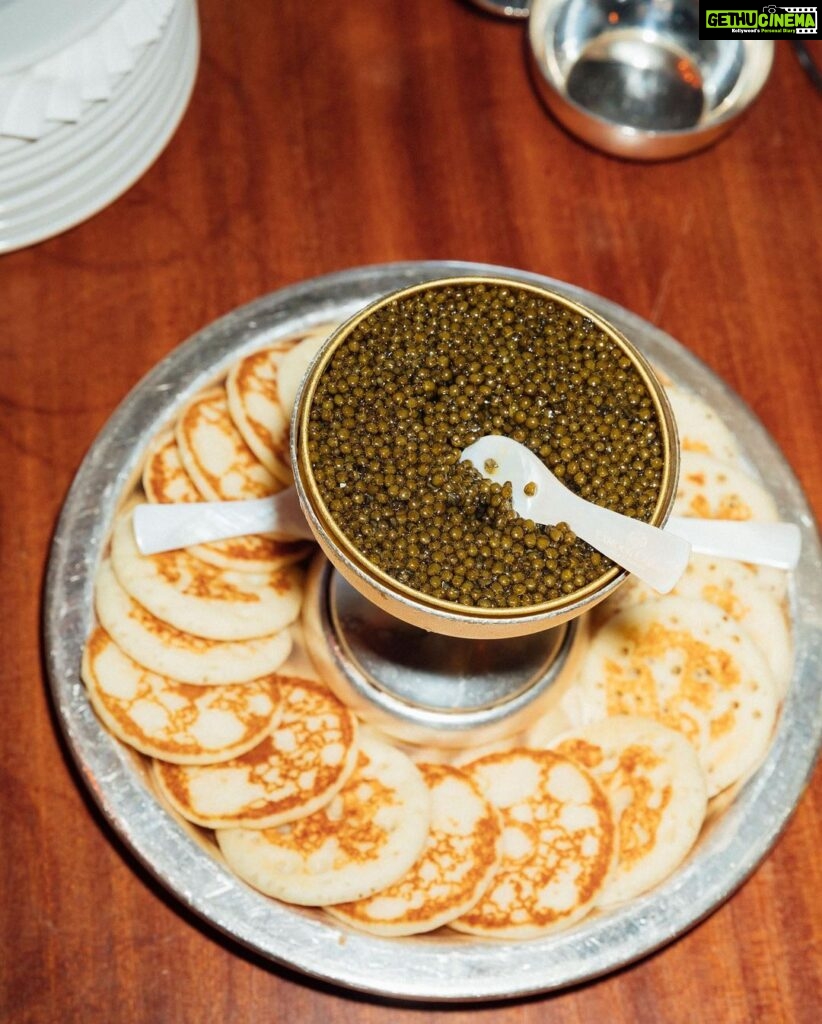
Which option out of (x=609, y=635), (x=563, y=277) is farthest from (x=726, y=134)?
(x=609, y=635)

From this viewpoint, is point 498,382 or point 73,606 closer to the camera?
point 498,382

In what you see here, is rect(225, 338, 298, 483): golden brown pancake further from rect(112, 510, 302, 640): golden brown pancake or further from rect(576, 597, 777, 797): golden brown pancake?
rect(576, 597, 777, 797): golden brown pancake

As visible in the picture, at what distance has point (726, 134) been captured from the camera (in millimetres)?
3434

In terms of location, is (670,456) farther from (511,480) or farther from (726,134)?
(726,134)

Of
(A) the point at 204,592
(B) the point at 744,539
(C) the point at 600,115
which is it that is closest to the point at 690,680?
(B) the point at 744,539

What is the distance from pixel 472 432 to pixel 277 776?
895mm

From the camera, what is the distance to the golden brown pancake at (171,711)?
2.33 metres

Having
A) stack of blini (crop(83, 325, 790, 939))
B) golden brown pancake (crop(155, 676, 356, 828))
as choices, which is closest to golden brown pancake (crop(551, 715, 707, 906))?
stack of blini (crop(83, 325, 790, 939))

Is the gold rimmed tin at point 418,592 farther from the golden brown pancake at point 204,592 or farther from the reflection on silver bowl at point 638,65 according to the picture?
the reflection on silver bowl at point 638,65

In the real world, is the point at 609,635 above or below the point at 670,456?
below

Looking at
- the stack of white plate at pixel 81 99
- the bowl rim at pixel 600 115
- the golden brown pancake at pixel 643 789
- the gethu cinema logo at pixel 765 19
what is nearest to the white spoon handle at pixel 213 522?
the golden brown pancake at pixel 643 789

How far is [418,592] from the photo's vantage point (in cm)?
188

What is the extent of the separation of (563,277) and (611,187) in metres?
0.39

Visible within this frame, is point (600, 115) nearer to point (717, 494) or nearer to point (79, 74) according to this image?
point (717, 494)
